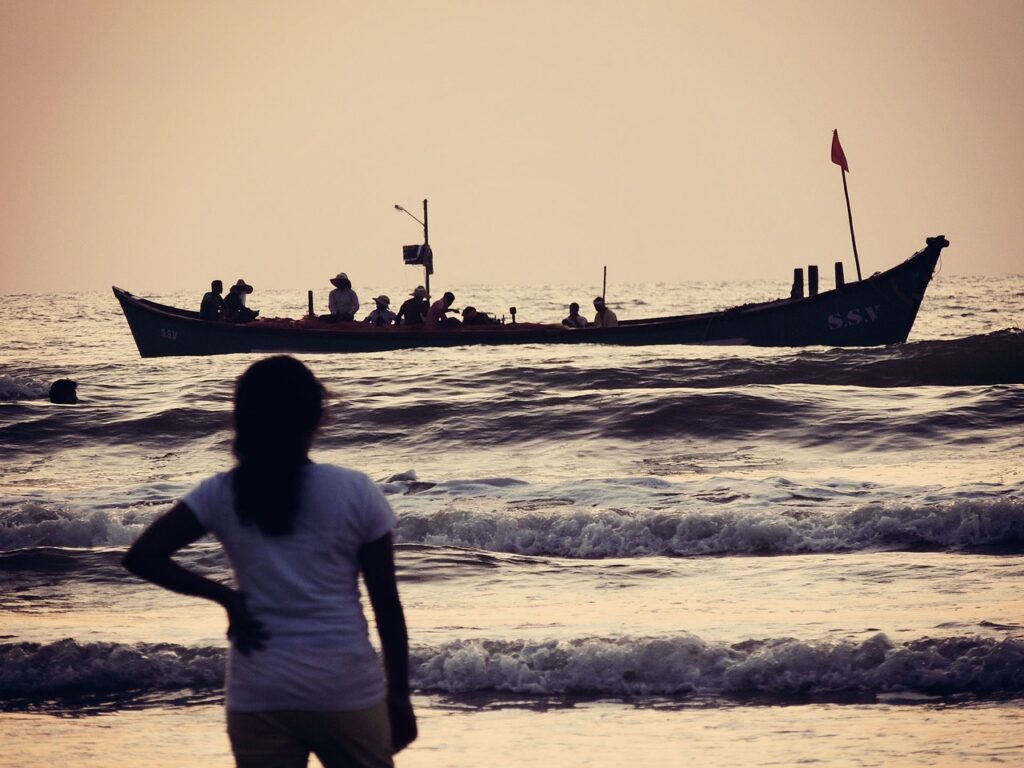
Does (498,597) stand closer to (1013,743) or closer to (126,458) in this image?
(1013,743)

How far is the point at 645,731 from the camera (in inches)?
221

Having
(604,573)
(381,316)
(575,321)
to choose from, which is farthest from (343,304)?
(604,573)

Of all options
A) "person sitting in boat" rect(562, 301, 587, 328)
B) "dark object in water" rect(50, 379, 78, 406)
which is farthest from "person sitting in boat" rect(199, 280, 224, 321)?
"person sitting in boat" rect(562, 301, 587, 328)

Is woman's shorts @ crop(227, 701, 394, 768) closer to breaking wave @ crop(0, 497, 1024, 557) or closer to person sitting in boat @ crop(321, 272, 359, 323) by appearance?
breaking wave @ crop(0, 497, 1024, 557)

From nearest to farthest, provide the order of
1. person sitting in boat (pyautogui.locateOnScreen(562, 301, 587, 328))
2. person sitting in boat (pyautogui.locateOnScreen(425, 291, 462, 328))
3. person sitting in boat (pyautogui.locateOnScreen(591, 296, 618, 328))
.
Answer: person sitting in boat (pyautogui.locateOnScreen(425, 291, 462, 328)), person sitting in boat (pyautogui.locateOnScreen(591, 296, 618, 328)), person sitting in boat (pyautogui.locateOnScreen(562, 301, 587, 328))

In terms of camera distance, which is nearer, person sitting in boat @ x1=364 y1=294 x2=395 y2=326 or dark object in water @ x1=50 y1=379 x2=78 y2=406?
dark object in water @ x1=50 y1=379 x2=78 y2=406

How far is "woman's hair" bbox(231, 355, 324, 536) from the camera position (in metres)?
2.85

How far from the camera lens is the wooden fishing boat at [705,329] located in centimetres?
2612

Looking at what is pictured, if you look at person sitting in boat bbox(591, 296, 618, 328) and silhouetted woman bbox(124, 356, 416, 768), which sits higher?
person sitting in boat bbox(591, 296, 618, 328)

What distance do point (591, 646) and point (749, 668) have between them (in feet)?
2.43

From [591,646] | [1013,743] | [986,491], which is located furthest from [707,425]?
[1013,743]

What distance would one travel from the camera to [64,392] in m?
22.6

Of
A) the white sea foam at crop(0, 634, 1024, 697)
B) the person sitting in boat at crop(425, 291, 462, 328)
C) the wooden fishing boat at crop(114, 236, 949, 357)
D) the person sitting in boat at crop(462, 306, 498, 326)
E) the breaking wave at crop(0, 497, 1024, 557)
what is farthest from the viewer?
the person sitting in boat at crop(462, 306, 498, 326)

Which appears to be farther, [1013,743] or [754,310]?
[754,310]
